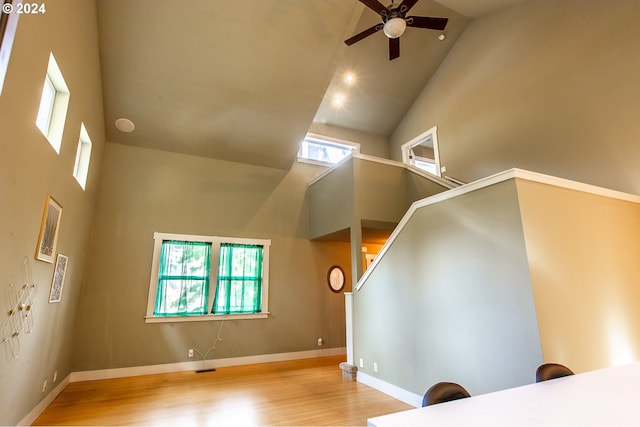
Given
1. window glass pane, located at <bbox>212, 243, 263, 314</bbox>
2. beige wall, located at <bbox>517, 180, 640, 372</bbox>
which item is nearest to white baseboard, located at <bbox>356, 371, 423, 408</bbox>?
beige wall, located at <bbox>517, 180, 640, 372</bbox>

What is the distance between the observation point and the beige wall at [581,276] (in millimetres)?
2787

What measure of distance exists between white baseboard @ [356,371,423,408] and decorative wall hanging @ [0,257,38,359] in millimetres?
4006

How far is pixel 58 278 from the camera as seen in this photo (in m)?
3.89

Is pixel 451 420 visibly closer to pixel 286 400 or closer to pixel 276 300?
pixel 286 400

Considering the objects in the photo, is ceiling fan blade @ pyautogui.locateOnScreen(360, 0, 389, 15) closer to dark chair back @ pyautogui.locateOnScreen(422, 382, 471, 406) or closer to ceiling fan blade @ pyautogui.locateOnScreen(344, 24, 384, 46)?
ceiling fan blade @ pyautogui.locateOnScreen(344, 24, 384, 46)

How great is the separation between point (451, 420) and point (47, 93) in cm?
425

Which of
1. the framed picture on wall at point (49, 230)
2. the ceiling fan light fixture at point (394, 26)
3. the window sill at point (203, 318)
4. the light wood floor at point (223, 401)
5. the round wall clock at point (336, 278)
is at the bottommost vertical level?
the light wood floor at point (223, 401)

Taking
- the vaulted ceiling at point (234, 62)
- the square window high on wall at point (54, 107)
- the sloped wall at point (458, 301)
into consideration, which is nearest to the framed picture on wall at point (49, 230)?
the square window high on wall at point (54, 107)

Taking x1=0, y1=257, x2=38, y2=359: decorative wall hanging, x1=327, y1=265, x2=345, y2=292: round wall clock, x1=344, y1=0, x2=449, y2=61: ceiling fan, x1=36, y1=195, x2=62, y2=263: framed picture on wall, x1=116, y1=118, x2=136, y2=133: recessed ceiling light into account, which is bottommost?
x1=0, y1=257, x2=38, y2=359: decorative wall hanging

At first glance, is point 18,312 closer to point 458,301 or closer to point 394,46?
point 458,301

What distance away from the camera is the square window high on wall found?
3146mm

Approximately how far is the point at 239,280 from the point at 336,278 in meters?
2.22

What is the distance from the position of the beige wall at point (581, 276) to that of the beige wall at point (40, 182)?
165 inches

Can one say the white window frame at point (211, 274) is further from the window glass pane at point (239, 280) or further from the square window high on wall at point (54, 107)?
the square window high on wall at point (54, 107)
